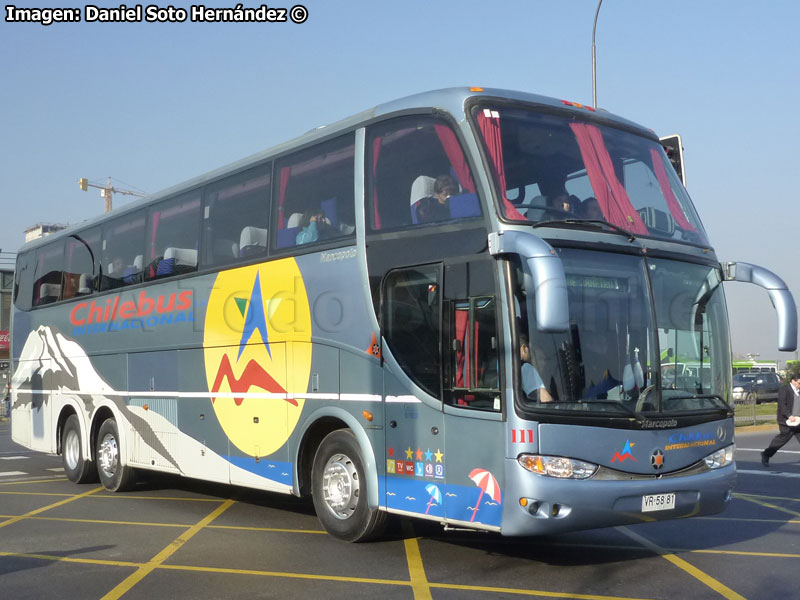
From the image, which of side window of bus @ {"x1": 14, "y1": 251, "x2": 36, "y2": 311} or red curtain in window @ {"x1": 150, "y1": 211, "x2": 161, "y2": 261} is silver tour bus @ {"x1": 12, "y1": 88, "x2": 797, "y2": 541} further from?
side window of bus @ {"x1": 14, "y1": 251, "x2": 36, "y2": 311}

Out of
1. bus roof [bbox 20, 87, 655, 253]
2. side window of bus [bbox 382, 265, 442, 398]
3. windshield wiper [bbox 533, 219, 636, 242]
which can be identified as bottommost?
side window of bus [bbox 382, 265, 442, 398]

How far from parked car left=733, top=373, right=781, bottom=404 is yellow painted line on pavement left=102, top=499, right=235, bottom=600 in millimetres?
38970

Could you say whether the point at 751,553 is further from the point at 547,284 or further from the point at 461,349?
the point at 547,284

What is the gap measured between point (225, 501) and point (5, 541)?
3713 mm

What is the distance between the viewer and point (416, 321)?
8383 mm

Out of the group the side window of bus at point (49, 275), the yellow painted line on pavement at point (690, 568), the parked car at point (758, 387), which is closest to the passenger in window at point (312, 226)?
the yellow painted line on pavement at point (690, 568)

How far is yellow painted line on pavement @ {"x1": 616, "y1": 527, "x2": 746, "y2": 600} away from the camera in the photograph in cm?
691

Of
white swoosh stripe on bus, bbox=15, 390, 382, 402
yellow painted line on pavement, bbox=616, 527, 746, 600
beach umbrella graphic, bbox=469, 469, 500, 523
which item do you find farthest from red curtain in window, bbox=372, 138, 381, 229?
yellow painted line on pavement, bbox=616, 527, 746, 600

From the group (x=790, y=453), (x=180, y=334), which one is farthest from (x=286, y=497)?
(x=790, y=453)

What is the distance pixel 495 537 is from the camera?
952cm

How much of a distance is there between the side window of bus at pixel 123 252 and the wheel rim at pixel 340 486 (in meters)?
5.44

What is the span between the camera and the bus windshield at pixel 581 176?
25.6ft

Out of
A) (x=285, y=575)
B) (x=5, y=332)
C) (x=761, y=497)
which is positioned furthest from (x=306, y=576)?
(x=5, y=332)

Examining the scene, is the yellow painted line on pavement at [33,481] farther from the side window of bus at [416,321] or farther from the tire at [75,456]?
the side window of bus at [416,321]
